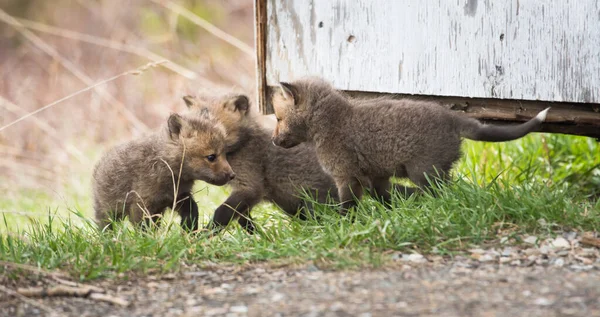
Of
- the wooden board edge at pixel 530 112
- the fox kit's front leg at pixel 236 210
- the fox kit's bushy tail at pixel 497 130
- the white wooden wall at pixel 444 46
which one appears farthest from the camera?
the fox kit's front leg at pixel 236 210

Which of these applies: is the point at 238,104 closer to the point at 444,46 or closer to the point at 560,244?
the point at 444,46

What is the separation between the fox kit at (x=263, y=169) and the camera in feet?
18.1

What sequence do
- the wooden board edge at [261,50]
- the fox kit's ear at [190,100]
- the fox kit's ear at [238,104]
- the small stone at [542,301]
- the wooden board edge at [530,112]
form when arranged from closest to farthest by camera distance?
the small stone at [542,301] → the wooden board edge at [530,112] → the fox kit's ear at [238,104] → the fox kit's ear at [190,100] → the wooden board edge at [261,50]

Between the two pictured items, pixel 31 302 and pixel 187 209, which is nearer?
pixel 31 302

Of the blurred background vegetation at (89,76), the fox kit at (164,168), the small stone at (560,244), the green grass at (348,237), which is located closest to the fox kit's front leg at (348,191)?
the green grass at (348,237)

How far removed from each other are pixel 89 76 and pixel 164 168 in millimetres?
7704

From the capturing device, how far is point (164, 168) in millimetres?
5445

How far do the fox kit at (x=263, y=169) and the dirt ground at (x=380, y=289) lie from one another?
1606 mm

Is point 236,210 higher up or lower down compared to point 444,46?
lower down

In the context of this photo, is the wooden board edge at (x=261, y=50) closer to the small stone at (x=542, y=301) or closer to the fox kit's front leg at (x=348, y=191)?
the fox kit's front leg at (x=348, y=191)

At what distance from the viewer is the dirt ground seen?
119 inches

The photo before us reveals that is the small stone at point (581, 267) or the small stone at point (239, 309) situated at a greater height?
the small stone at point (581, 267)

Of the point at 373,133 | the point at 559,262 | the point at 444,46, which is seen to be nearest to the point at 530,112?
the point at 444,46

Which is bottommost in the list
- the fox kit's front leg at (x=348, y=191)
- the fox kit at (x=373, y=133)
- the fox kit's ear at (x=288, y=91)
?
the fox kit's front leg at (x=348, y=191)
